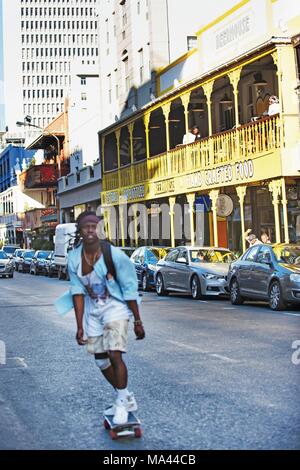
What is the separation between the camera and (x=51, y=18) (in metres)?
157

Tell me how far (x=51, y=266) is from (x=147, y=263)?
57.4 feet

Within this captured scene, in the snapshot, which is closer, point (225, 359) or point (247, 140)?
point (225, 359)

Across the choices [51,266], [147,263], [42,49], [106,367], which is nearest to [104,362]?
[106,367]

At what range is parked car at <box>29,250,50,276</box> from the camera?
48.1 metres

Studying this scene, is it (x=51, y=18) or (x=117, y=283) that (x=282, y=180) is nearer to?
(x=117, y=283)

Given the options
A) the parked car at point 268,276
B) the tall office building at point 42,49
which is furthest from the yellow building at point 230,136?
the tall office building at point 42,49

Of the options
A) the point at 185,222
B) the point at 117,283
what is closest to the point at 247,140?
the point at 185,222

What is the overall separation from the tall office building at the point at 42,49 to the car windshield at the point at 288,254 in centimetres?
13895

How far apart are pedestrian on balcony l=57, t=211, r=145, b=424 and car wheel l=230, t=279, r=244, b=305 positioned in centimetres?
1384

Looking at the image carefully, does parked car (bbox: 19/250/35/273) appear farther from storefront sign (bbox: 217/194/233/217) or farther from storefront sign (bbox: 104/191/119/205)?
storefront sign (bbox: 217/194/233/217)

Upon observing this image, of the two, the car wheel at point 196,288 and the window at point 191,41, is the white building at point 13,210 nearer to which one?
the window at point 191,41

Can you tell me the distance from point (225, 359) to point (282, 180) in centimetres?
1377
